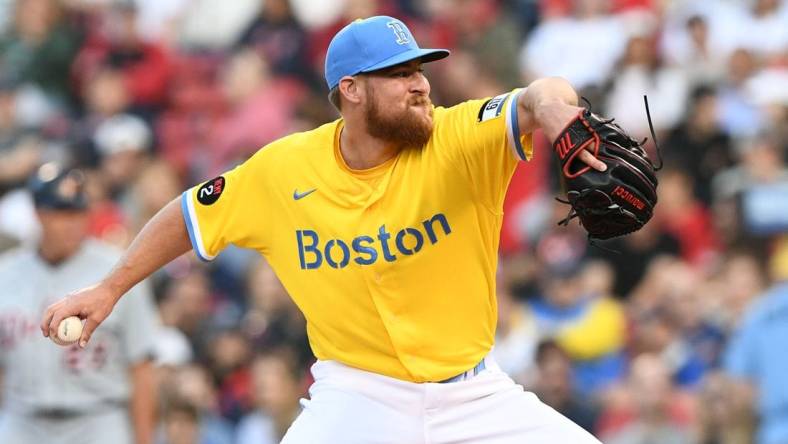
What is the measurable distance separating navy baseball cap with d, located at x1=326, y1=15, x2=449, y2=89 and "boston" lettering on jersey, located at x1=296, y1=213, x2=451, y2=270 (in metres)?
0.66

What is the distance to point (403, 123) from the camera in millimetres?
5980

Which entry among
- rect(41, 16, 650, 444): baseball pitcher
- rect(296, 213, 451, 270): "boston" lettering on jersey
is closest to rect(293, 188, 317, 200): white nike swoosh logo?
rect(41, 16, 650, 444): baseball pitcher

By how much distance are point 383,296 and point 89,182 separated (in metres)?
8.31

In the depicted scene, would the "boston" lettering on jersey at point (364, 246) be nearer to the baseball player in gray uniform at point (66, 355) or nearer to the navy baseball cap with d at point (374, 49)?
the navy baseball cap with d at point (374, 49)

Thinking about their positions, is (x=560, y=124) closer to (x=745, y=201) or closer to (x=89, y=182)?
(x=745, y=201)

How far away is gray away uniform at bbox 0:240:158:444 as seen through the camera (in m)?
8.29

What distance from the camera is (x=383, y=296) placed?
6004 millimetres

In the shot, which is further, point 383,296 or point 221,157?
point 221,157

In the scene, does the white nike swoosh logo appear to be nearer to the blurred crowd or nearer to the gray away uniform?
the gray away uniform

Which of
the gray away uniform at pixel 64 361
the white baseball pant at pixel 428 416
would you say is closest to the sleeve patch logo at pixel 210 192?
the white baseball pant at pixel 428 416

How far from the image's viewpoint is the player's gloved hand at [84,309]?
20.1 ft

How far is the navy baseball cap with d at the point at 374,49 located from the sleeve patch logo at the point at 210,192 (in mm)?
685

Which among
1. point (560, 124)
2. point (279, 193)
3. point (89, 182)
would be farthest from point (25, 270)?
point (89, 182)

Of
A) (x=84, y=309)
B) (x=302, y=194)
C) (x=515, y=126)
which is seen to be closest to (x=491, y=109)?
(x=515, y=126)
